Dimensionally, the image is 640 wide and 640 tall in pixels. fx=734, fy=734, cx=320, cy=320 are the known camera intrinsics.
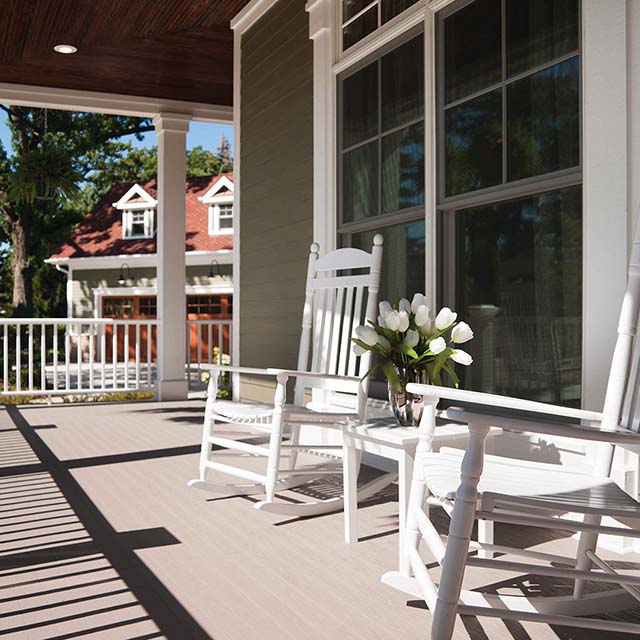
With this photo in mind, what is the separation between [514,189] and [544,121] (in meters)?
0.29

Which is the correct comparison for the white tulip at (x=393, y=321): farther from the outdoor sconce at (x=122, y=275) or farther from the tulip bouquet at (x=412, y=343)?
the outdoor sconce at (x=122, y=275)

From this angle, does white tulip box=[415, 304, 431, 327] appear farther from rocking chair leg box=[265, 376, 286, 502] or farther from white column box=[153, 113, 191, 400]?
white column box=[153, 113, 191, 400]

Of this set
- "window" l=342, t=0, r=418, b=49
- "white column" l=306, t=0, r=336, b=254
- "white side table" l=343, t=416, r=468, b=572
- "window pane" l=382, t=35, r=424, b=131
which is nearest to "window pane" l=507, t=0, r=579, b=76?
"window pane" l=382, t=35, r=424, b=131

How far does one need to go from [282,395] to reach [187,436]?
2440 mm

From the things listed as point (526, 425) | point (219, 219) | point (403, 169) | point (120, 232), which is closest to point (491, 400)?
point (526, 425)

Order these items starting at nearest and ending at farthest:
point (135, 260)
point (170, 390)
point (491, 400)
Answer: point (491, 400), point (170, 390), point (135, 260)

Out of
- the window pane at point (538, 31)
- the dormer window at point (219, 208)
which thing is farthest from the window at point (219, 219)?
the window pane at point (538, 31)

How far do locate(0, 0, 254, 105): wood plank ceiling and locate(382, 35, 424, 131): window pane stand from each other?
218cm

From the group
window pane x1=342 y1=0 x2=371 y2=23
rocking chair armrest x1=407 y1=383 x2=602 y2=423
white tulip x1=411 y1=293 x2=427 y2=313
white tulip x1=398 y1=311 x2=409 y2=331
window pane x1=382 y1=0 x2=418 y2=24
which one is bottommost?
rocking chair armrest x1=407 y1=383 x2=602 y2=423

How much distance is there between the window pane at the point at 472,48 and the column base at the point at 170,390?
490 centimetres

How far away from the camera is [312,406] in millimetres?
3623

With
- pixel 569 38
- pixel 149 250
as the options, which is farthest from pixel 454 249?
pixel 149 250

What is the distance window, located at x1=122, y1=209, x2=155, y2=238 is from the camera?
17594 mm

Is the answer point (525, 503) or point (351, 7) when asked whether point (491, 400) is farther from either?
point (351, 7)
